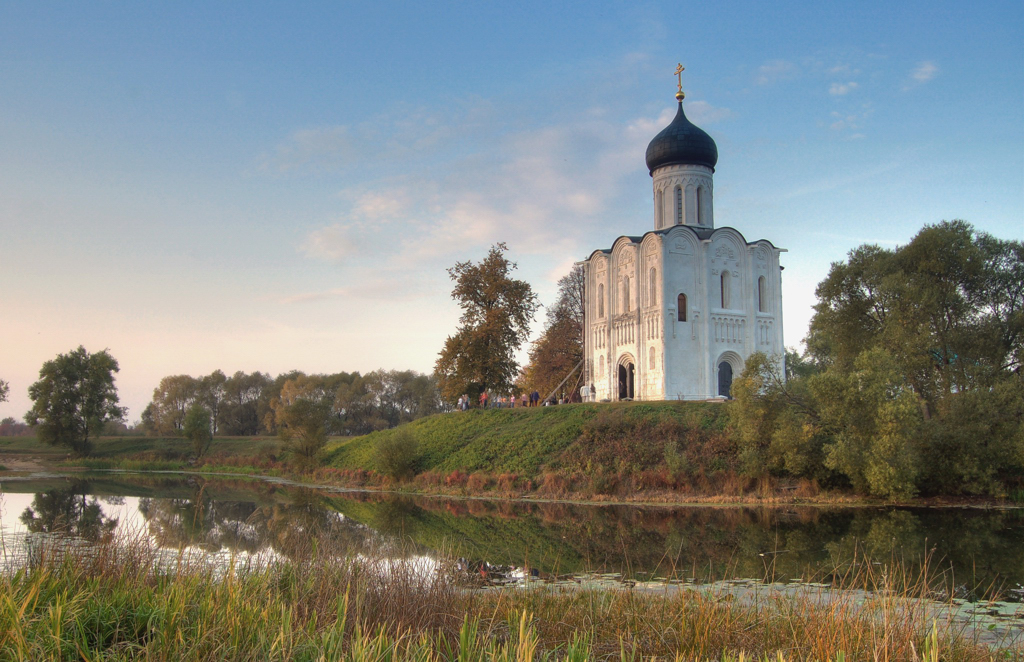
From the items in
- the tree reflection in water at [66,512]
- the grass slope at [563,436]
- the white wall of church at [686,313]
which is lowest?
the tree reflection in water at [66,512]

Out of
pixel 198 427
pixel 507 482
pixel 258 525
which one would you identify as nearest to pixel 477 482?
pixel 507 482

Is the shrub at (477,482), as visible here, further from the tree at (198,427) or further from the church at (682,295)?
the tree at (198,427)

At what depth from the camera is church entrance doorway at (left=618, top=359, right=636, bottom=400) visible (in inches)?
1358

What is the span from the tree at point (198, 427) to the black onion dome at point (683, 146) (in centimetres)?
3028

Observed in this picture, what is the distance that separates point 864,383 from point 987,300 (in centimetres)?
863

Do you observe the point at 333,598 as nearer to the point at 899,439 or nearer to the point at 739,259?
the point at 899,439

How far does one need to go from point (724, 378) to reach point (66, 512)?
2538cm

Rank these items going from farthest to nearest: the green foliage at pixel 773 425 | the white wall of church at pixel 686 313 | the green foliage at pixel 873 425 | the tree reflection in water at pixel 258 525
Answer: the white wall of church at pixel 686 313 < the green foliage at pixel 773 425 < the green foliage at pixel 873 425 < the tree reflection in water at pixel 258 525

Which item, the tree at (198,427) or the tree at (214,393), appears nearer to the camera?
the tree at (198,427)

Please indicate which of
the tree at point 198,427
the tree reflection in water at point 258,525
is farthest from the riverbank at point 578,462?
the tree at point 198,427

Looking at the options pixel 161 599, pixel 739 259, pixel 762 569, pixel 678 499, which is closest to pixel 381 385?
pixel 739 259

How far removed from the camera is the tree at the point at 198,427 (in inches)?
1741

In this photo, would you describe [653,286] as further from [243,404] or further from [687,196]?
[243,404]

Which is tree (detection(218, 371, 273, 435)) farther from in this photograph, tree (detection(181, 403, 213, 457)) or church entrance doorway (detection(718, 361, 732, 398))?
church entrance doorway (detection(718, 361, 732, 398))
